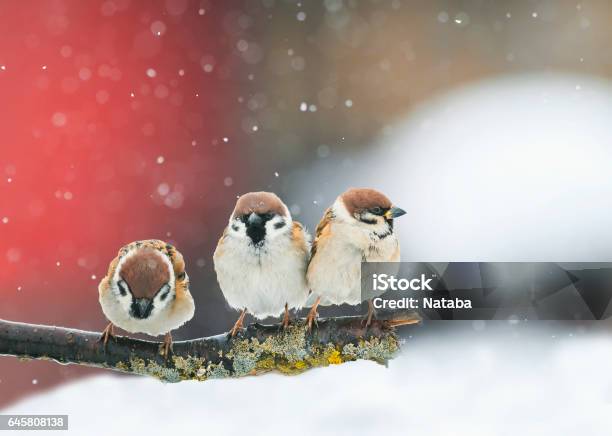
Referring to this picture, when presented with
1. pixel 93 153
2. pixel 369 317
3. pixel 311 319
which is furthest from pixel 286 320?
pixel 93 153

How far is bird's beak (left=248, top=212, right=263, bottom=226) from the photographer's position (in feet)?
4.14

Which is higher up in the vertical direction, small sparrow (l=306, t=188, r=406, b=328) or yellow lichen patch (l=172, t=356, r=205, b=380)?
small sparrow (l=306, t=188, r=406, b=328)

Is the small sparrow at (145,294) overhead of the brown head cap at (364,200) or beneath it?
beneath

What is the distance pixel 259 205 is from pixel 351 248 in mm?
211

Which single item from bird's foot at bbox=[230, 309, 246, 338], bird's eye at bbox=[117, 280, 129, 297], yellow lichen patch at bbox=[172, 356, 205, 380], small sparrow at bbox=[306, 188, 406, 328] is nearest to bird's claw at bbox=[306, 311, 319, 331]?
small sparrow at bbox=[306, 188, 406, 328]

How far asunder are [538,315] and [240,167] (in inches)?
41.5

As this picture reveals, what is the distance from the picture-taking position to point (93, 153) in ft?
6.97

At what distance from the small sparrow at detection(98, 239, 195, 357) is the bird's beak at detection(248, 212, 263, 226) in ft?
0.68

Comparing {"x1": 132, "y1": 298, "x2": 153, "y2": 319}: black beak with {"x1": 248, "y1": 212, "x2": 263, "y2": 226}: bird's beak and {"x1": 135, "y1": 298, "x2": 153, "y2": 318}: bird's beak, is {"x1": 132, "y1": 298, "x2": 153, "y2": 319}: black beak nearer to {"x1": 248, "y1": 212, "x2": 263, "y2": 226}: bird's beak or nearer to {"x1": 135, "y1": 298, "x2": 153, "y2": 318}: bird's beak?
{"x1": 135, "y1": 298, "x2": 153, "y2": 318}: bird's beak

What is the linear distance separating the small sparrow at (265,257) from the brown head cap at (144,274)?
0.13 metres

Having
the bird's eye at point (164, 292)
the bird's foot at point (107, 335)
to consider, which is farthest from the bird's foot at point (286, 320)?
the bird's foot at point (107, 335)

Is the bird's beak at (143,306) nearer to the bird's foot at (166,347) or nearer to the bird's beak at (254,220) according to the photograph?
the bird's foot at (166,347)

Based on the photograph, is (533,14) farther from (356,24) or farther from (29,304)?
(29,304)

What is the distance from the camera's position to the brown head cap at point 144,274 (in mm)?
1249
